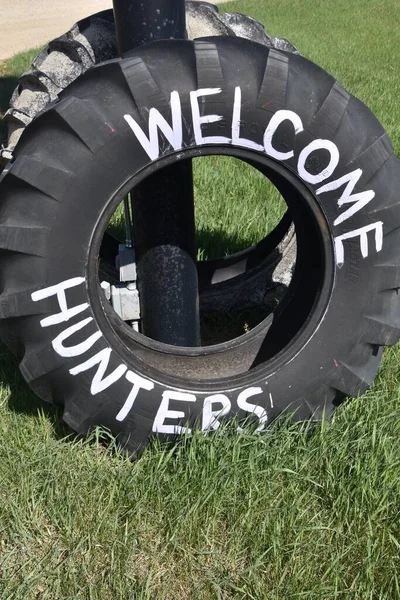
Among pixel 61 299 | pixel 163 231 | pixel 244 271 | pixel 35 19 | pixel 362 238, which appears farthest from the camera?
pixel 35 19

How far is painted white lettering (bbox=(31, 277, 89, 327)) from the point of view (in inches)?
96.8

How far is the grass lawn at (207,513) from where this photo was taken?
7.28ft

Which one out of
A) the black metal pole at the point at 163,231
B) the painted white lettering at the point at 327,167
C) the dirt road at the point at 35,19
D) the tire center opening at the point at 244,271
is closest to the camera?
the painted white lettering at the point at 327,167

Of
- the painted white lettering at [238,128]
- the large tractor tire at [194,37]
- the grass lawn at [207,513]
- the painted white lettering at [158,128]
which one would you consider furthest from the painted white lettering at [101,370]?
the large tractor tire at [194,37]

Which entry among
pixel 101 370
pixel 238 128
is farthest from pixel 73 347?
pixel 238 128

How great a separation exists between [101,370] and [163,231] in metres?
0.61

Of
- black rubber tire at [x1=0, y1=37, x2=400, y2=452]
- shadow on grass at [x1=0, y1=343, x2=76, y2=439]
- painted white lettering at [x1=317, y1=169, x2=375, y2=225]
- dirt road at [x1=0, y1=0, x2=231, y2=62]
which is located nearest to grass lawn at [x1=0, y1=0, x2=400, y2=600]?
shadow on grass at [x1=0, y1=343, x2=76, y2=439]

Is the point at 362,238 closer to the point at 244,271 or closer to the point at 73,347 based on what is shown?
the point at 73,347

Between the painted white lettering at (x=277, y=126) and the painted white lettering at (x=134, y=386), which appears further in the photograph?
the painted white lettering at (x=134, y=386)

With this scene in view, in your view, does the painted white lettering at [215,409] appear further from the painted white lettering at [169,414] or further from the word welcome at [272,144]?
the word welcome at [272,144]

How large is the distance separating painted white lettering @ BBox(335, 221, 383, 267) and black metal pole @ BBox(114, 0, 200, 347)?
0.61m

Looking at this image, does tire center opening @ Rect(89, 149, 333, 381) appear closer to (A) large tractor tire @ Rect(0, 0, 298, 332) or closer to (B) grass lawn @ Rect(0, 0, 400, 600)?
(A) large tractor tire @ Rect(0, 0, 298, 332)

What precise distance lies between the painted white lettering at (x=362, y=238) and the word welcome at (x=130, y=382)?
0.57 meters

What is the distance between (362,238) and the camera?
2578 mm
